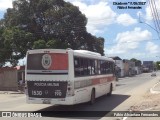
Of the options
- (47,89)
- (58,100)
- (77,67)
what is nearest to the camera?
(58,100)

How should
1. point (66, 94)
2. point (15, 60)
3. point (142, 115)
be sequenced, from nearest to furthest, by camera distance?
1. point (142, 115)
2. point (66, 94)
3. point (15, 60)

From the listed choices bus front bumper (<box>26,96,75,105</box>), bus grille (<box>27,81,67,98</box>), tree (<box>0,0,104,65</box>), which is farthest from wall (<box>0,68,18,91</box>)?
bus front bumper (<box>26,96,75,105</box>)

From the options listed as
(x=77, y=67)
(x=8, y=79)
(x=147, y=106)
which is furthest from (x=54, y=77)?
(x=8, y=79)

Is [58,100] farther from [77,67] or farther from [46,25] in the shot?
[46,25]

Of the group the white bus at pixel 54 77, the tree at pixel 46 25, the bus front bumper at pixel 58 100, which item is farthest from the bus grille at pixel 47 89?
the tree at pixel 46 25

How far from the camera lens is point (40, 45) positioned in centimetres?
→ 4884

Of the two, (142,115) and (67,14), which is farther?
(67,14)

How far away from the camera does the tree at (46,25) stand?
2146 inches

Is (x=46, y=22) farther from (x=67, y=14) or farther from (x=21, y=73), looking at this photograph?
(x=21, y=73)

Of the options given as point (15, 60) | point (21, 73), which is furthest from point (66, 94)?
point (15, 60)

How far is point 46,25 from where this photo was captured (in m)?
58.2

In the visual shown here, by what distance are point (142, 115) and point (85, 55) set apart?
516 centimetres

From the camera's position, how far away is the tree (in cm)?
5450

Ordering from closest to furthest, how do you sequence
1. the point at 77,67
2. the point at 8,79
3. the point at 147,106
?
the point at 77,67 < the point at 147,106 < the point at 8,79
